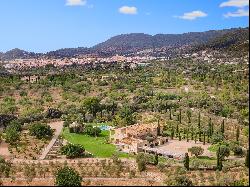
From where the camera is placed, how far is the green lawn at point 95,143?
44.4m

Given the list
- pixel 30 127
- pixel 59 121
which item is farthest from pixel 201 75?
pixel 30 127

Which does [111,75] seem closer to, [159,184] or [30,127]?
[30,127]

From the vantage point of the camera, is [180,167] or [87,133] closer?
[180,167]

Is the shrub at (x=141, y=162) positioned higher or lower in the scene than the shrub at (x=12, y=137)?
lower

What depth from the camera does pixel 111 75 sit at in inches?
3935

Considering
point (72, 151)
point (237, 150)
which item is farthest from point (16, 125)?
point (237, 150)

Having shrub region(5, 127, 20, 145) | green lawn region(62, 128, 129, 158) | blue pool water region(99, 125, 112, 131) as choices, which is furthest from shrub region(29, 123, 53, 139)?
blue pool water region(99, 125, 112, 131)

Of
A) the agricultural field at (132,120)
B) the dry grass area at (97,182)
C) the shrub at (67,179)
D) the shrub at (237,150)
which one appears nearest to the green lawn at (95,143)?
the agricultural field at (132,120)

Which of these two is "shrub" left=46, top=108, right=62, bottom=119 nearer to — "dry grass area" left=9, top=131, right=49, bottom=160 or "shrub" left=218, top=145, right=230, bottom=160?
"dry grass area" left=9, top=131, right=49, bottom=160

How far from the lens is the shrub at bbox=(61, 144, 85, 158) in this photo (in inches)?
1674

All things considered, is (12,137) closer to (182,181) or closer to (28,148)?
(28,148)

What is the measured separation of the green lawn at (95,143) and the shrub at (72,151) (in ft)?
4.95

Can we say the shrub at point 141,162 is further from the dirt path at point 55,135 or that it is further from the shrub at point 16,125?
the shrub at point 16,125

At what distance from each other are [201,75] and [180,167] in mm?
54258
